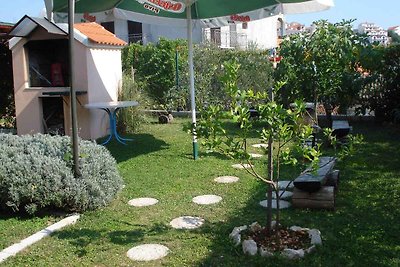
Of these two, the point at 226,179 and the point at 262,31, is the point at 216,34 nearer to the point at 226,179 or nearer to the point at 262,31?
the point at 262,31

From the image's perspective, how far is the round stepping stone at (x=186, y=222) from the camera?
4.40 metres

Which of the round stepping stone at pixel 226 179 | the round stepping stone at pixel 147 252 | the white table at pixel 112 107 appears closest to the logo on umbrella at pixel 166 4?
the white table at pixel 112 107

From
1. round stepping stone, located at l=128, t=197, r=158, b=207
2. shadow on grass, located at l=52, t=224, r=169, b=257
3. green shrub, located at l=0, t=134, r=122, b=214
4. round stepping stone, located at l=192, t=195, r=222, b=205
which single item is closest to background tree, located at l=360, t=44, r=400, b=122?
round stepping stone, located at l=192, t=195, r=222, b=205

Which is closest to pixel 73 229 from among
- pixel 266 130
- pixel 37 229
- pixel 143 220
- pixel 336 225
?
pixel 37 229

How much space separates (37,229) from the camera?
4.43 meters

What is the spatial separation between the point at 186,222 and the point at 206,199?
2.66 ft

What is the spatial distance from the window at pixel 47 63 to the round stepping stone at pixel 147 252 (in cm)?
670

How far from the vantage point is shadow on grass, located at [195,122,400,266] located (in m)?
3.55

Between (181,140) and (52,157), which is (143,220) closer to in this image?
(52,157)

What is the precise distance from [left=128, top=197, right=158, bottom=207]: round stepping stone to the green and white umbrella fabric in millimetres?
2128

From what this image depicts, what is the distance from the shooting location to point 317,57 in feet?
27.4

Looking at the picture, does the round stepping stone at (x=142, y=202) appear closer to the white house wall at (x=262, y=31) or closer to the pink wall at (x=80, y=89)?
the pink wall at (x=80, y=89)

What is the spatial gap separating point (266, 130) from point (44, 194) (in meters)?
2.55

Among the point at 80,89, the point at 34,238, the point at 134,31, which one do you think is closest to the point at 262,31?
the point at 134,31
